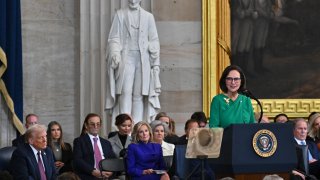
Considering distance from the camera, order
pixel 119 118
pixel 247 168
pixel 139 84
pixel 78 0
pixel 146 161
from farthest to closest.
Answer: pixel 78 0 → pixel 139 84 → pixel 119 118 → pixel 146 161 → pixel 247 168

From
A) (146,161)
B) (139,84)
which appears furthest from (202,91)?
(146,161)

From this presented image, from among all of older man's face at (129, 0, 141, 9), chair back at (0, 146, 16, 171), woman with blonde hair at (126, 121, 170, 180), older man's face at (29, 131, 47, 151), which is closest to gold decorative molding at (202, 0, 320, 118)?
older man's face at (129, 0, 141, 9)

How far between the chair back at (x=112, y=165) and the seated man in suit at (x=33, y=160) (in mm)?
936

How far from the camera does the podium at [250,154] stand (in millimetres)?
10359

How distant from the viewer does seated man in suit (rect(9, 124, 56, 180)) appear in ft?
42.0

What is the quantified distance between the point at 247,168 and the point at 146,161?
320 centimetres

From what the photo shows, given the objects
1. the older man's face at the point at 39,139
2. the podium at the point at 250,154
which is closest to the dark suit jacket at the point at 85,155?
the older man's face at the point at 39,139

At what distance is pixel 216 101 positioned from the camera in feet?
35.6

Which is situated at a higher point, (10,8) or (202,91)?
(10,8)

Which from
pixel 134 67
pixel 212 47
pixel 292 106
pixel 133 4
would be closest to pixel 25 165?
pixel 134 67

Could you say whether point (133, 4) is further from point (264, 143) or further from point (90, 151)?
point (264, 143)

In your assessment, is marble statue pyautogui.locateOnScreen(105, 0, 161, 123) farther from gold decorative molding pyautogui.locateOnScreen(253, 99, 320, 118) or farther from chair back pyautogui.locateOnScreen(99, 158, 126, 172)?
chair back pyautogui.locateOnScreen(99, 158, 126, 172)

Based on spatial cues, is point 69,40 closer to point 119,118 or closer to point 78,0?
point 78,0

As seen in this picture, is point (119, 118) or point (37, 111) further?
point (37, 111)
